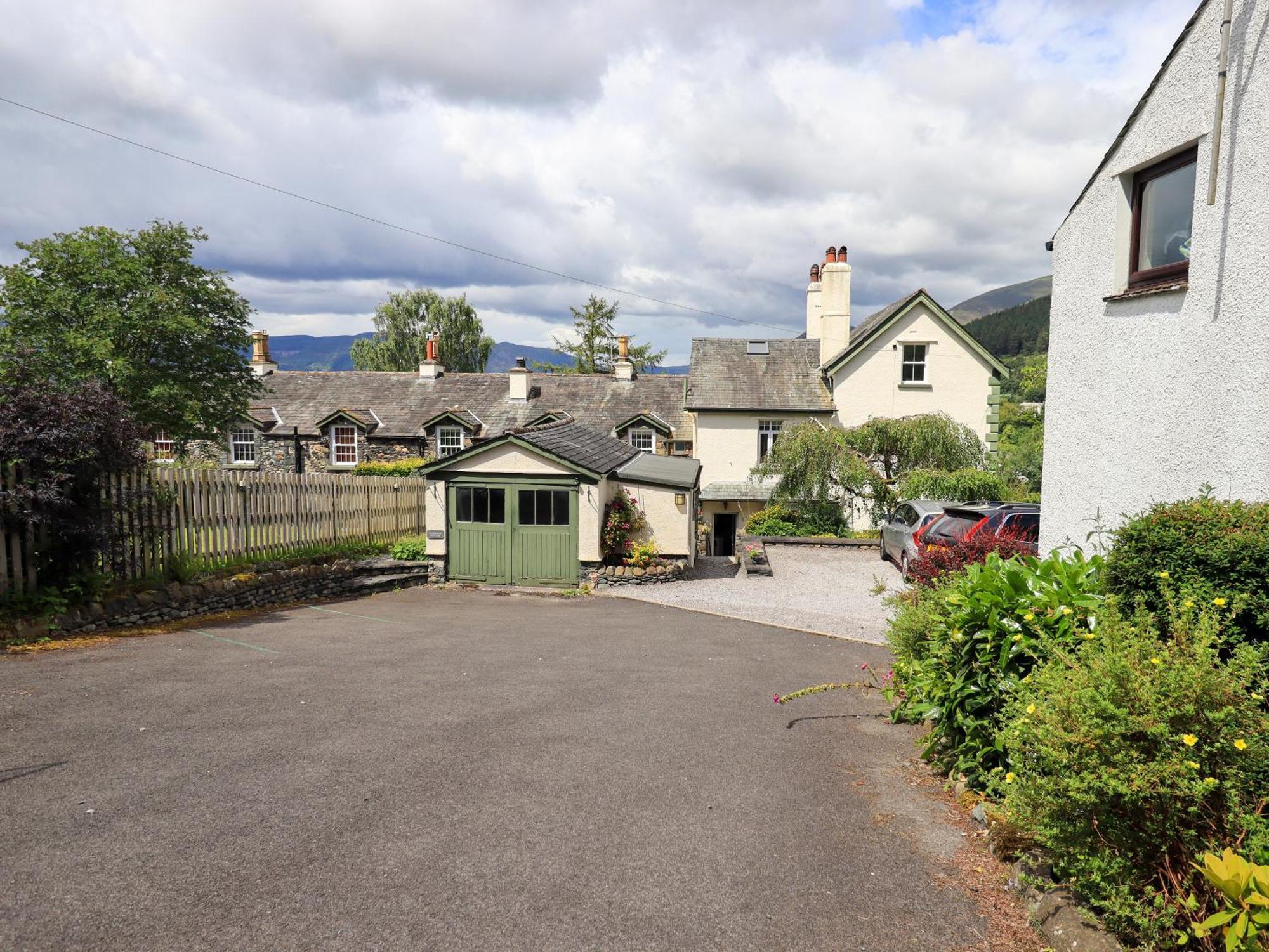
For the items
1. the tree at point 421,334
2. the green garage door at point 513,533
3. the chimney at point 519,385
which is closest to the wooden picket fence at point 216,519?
A: the green garage door at point 513,533

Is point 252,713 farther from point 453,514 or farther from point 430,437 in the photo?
point 430,437

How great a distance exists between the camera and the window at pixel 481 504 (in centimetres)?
1639

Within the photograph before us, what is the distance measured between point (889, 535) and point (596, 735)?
47.0 ft

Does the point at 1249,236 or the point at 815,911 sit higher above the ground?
the point at 1249,236

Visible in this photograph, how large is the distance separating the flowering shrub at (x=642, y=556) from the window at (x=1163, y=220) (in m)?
11.3

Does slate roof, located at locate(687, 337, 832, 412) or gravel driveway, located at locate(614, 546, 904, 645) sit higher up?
slate roof, located at locate(687, 337, 832, 412)

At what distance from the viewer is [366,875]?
3871 mm

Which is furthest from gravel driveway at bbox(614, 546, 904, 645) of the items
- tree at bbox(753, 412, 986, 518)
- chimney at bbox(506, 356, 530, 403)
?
chimney at bbox(506, 356, 530, 403)

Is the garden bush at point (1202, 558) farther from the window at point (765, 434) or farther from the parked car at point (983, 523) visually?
the window at point (765, 434)

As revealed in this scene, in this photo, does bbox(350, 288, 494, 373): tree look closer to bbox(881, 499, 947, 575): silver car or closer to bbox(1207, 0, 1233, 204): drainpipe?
bbox(881, 499, 947, 575): silver car

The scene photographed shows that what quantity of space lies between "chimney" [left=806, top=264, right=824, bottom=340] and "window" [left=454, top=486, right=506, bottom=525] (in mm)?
18191

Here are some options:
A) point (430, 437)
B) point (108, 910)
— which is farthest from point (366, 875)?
point (430, 437)

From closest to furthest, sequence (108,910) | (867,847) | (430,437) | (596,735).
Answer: (108,910), (867,847), (596,735), (430,437)

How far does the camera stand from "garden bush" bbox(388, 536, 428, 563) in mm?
16516
